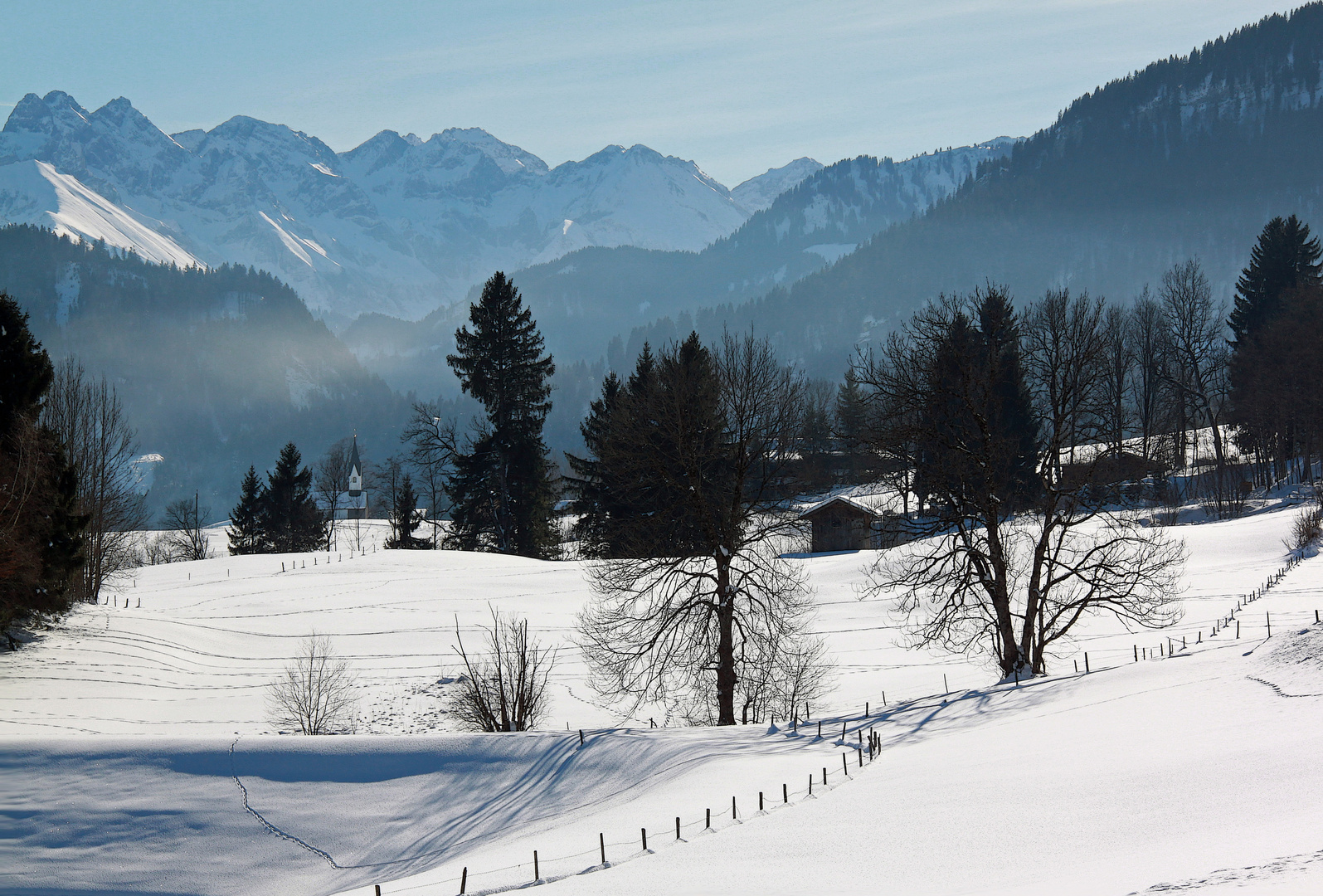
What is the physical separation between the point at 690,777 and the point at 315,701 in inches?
579

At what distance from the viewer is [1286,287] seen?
204 ft

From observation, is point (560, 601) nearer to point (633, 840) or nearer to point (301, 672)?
point (301, 672)

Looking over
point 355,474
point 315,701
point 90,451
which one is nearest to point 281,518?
point 90,451

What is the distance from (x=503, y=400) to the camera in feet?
171

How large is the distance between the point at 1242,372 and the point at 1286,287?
311 inches

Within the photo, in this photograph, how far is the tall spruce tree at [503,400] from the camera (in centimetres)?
5188

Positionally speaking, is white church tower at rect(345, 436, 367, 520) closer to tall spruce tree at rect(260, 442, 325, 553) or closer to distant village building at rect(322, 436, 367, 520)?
distant village building at rect(322, 436, 367, 520)

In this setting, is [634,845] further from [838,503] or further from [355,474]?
[355,474]

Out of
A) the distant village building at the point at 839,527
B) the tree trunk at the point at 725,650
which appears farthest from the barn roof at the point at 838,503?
the tree trunk at the point at 725,650


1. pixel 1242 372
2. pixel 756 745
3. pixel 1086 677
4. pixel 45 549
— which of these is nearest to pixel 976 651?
pixel 1086 677

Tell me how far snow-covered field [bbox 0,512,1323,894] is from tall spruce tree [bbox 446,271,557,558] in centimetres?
1893

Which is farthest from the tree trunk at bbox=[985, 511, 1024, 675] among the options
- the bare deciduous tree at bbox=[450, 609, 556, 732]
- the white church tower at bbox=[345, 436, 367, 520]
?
the white church tower at bbox=[345, 436, 367, 520]

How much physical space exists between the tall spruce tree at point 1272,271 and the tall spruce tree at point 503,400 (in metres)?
52.1

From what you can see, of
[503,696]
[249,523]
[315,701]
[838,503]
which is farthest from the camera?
[249,523]
